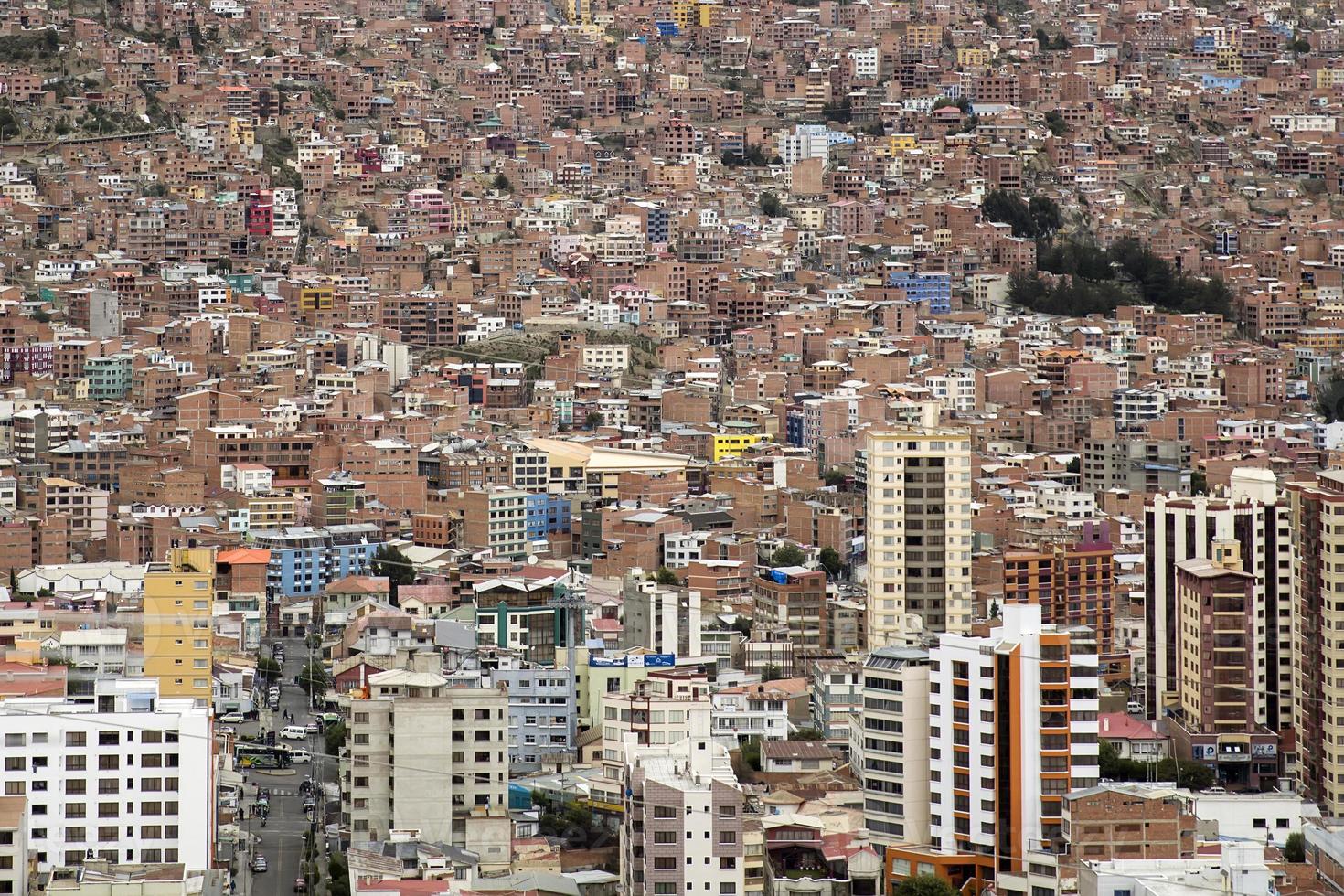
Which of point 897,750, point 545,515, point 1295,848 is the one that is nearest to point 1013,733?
point 897,750

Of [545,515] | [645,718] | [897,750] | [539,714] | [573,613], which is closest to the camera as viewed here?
[897,750]

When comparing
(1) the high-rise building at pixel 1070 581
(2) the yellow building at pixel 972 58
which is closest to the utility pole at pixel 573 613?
(1) the high-rise building at pixel 1070 581

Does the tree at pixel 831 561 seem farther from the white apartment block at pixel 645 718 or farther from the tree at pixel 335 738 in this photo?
the white apartment block at pixel 645 718

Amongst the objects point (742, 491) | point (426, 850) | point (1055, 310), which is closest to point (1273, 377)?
point (1055, 310)

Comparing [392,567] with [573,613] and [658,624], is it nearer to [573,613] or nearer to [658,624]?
[573,613]

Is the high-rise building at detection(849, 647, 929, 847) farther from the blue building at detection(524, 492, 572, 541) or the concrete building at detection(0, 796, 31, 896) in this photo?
the blue building at detection(524, 492, 572, 541)

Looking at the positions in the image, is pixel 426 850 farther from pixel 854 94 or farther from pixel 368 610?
pixel 854 94

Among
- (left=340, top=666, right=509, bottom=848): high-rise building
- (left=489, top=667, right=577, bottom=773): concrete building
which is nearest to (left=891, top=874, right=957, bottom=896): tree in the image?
(left=340, top=666, right=509, bottom=848): high-rise building
